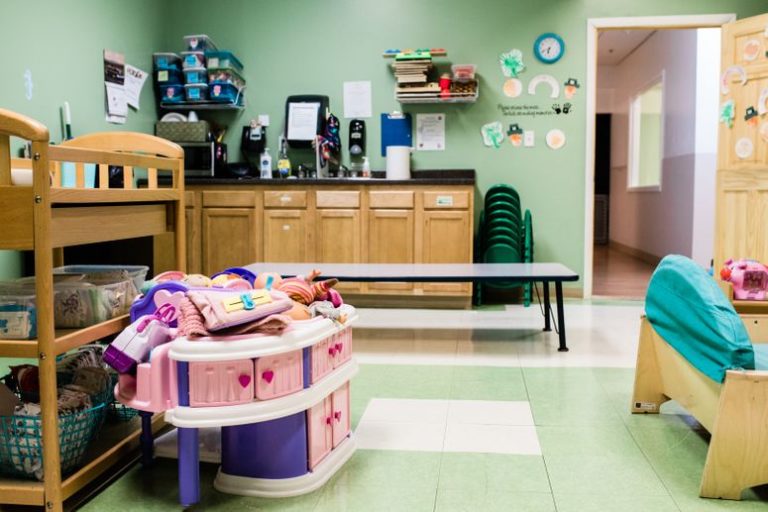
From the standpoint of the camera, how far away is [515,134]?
6.00m

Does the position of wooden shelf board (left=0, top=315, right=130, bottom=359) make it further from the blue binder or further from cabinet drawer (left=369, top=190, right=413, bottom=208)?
the blue binder

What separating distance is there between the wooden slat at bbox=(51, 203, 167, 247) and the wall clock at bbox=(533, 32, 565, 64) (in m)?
4.14

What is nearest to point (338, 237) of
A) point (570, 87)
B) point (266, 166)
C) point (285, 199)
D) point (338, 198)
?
point (338, 198)

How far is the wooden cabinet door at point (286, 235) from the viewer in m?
5.68

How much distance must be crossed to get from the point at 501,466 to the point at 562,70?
4.33 m

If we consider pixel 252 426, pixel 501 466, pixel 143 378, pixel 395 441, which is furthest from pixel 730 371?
pixel 143 378

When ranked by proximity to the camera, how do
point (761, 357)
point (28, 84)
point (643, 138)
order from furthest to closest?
point (643, 138) → point (28, 84) → point (761, 357)

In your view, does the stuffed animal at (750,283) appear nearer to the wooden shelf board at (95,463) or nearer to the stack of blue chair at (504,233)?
the stack of blue chair at (504,233)

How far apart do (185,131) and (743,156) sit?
14.3ft

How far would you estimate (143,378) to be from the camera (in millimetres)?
1967

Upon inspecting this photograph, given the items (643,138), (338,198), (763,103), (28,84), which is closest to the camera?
(28,84)

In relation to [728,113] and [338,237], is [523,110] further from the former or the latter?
[338,237]

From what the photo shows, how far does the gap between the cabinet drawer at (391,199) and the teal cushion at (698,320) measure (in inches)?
116

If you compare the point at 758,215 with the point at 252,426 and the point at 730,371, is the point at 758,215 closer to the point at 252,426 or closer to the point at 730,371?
the point at 730,371
